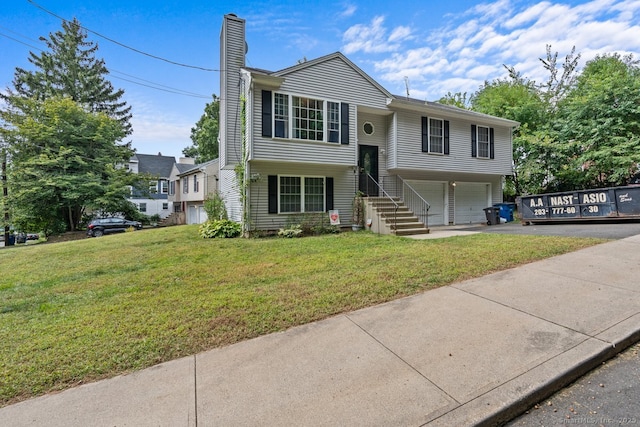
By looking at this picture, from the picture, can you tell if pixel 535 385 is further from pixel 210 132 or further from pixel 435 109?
pixel 210 132

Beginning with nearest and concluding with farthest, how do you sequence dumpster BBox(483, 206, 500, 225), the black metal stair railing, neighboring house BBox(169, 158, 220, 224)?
the black metal stair railing < dumpster BBox(483, 206, 500, 225) < neighboring house BBox(169, 158, 220, 224)

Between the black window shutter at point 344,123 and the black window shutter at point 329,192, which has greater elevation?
the black window shutter at point 344,123

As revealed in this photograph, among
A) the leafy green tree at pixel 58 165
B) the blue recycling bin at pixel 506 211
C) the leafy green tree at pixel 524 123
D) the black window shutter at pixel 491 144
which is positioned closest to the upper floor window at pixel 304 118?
the black window shutter at pixel 491 144

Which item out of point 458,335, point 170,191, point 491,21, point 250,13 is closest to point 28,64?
point 170,191

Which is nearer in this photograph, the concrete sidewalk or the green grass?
the concrete sidewalk

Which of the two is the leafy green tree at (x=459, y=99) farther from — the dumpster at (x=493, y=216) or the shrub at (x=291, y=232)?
the shrub at (x=291, y=232)

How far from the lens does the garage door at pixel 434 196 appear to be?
13.8m

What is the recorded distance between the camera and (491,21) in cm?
1130

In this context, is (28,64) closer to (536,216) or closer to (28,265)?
(28,265)

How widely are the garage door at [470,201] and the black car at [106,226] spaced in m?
20.4

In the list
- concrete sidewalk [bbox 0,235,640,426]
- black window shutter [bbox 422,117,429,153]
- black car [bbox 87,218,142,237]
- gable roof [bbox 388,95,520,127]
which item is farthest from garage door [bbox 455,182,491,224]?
black car [bbox 87,218,142,237]

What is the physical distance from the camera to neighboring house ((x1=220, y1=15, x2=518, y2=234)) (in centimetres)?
1005

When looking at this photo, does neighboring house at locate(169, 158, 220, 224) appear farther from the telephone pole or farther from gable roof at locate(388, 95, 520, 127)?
gable roof at locate(388, 95, 520, 127)

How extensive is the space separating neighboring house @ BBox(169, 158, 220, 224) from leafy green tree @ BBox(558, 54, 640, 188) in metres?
20.4
